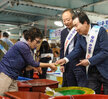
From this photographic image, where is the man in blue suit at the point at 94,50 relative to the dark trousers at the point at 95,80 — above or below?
above

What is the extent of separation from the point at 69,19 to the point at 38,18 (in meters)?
8.67

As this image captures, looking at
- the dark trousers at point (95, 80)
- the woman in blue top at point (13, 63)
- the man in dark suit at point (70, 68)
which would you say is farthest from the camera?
the man in dark suit at point (70, 68)

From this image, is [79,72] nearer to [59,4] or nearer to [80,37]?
[80,37]

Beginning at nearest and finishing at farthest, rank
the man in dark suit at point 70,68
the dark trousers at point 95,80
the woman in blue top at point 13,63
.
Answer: the woman in blue top at point 13,63 < the dark trousers at point 95,80 < the man in dark suit at point 70,68

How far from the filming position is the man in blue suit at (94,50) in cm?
216

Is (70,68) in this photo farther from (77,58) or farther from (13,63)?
(13,63)

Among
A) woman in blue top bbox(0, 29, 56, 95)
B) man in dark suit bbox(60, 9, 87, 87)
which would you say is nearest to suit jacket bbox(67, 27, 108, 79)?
man in dark suit bbox(60, 9, 87, 87)

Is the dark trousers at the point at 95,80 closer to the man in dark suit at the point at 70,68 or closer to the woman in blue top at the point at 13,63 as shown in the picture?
the man in dark suit at the point at 70,68

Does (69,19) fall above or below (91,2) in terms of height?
below

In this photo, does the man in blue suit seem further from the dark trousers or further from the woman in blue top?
the woman in blue top

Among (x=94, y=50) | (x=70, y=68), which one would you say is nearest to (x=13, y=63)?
(x=70, y=68)

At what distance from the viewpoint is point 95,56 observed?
2150 millimetres

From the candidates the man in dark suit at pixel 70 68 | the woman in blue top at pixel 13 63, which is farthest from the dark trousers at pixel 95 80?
the woman in blue top at pixel 13 63

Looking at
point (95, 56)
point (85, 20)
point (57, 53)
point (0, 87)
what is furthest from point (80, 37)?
point (57, 53)
